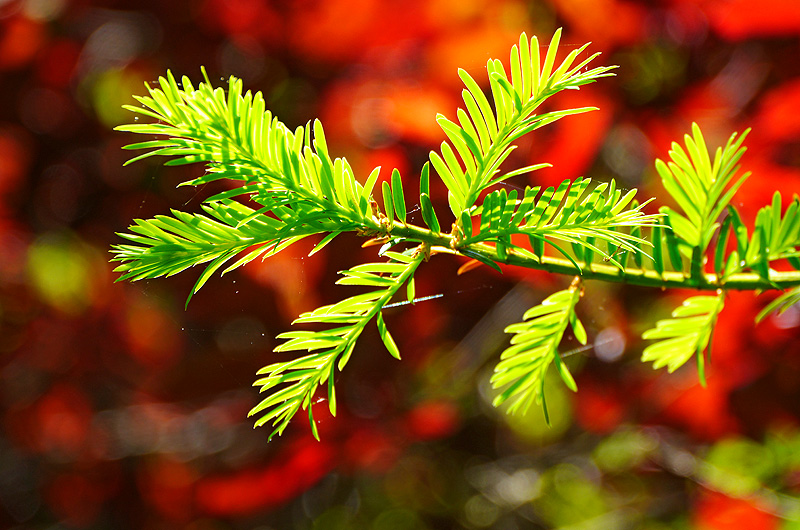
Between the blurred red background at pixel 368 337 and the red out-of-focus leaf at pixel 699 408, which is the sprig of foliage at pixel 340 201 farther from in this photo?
the red out-of-focus leaf at pixel 699 408

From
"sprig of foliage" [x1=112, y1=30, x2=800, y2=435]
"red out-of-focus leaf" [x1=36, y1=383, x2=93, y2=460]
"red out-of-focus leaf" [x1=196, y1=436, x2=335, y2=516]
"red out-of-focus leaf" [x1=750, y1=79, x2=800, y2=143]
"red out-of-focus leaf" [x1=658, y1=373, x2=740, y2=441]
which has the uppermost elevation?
"sprig of foliage" [x1=112, y1=30, x2=800, y2=435]

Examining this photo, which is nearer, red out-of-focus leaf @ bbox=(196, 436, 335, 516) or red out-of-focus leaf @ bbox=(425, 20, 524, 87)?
red out-of-focus leaf @ bbox=(425, 20, 524, 87)

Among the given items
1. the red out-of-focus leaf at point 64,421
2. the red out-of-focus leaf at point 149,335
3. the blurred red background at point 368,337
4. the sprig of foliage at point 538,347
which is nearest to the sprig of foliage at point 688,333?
the sprig of foliage at point 538,347

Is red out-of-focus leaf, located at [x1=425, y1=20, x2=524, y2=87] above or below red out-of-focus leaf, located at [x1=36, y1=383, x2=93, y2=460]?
above

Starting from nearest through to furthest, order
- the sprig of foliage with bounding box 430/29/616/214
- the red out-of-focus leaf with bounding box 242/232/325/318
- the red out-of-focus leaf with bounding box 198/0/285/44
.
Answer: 1. the sprig of foliage with bounding box 430/29/616/214
2. the red out-of-focus leaf with bounding box 242/232/325/318
3. the red out-of-focus leaf with bounding box 198/0/285/44

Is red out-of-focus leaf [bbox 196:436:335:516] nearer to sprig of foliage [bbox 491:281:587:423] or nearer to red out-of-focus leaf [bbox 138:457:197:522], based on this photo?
red out-of-focus leaf [bbox 138:457:197:522]

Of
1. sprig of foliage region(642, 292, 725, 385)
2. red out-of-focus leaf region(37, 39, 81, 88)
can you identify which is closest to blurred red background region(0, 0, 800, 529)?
red out-of-focus leaf region(37, 39, 81, 88)

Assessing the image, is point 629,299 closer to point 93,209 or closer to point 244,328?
point 244,328
